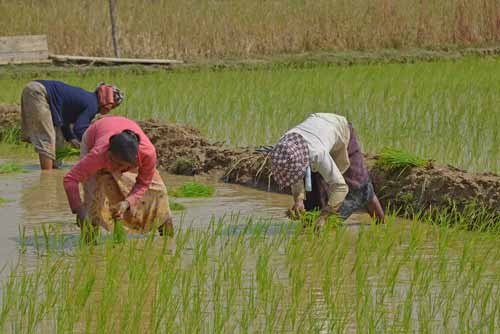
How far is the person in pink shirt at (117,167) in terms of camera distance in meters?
5.39

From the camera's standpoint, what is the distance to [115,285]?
4.61 metres

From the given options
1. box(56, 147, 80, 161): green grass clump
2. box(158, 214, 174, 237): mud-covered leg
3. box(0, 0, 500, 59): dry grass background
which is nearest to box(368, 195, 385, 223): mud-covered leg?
box(158, 214, 174, 237): mud-covered leg

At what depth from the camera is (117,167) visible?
18.7 ft

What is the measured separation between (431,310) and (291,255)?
107 centimetres

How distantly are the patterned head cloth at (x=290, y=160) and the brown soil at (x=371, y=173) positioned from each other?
1.00 metres

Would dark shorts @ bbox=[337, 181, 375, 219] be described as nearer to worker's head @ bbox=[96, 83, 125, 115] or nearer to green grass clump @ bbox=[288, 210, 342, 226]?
green grass clump @ bbox=[288, 210, 342, 226]

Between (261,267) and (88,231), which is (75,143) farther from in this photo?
(261,267)

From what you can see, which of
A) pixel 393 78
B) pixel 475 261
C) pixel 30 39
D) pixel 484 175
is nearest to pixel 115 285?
pixel 475 261

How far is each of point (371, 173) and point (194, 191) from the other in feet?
4.24

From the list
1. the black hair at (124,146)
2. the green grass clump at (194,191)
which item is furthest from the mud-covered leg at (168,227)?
the green grass clump at (194,191)

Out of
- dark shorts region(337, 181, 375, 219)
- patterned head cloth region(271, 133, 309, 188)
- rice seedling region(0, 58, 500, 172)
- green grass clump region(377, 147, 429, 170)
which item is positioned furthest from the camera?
rice seedling region(0, 58, 500, 172)

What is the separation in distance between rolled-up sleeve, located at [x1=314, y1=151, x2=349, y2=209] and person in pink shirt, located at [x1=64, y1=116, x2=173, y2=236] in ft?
3.04

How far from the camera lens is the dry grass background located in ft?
54.3

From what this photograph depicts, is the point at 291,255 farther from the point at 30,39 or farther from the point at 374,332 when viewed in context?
the point at 30,39
